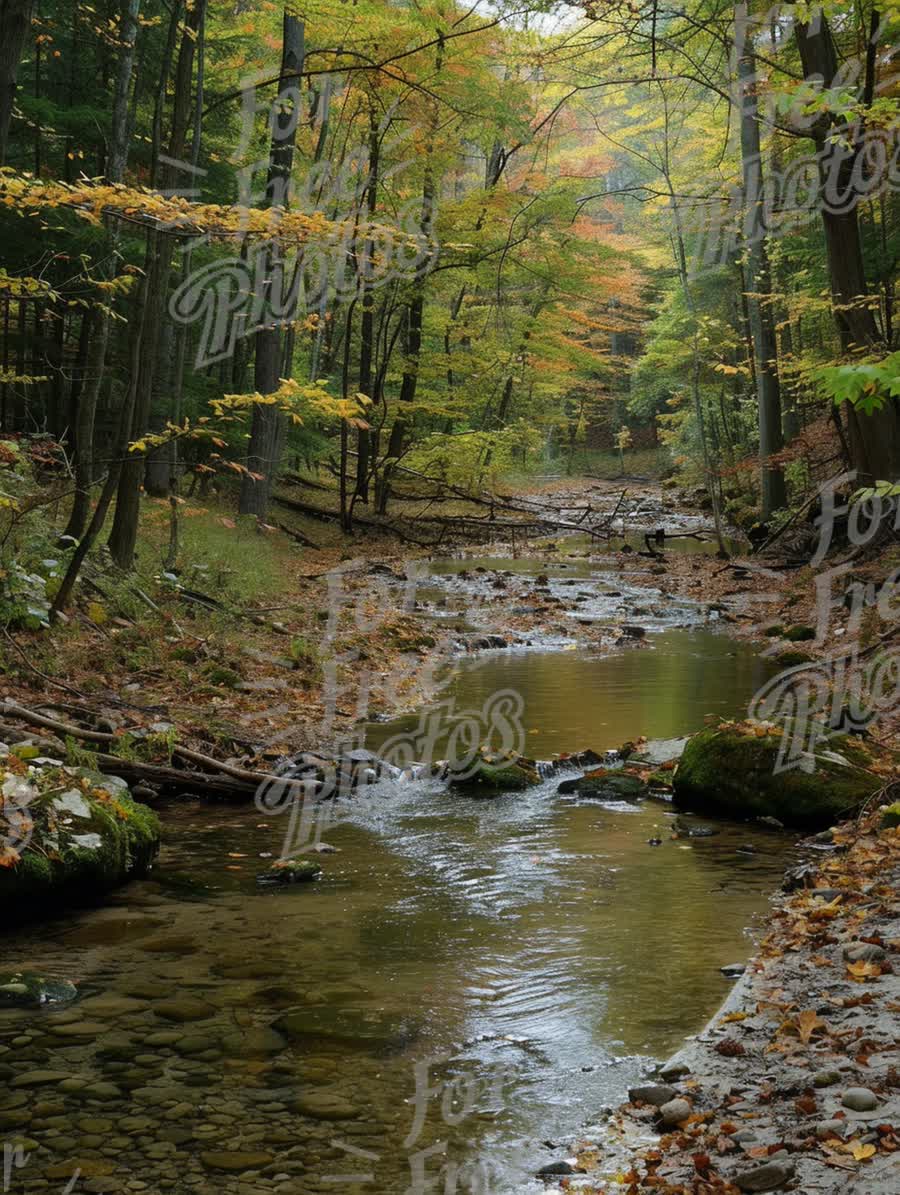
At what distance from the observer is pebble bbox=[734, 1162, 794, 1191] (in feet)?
9.22

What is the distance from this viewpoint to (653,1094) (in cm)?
351

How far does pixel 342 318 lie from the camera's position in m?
26.9

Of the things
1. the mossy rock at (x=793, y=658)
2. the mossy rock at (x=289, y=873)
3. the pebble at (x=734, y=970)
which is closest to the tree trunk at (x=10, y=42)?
the mossy rock at (x=289, y=873)

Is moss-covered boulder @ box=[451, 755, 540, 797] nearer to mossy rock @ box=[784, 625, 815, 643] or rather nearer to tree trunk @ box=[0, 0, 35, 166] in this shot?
tree trunk @ box=[0, 0, 35, 166]

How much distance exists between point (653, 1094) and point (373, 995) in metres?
1.39

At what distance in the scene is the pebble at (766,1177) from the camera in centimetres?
281

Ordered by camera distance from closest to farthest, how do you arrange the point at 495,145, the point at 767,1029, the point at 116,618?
the point at 767,1029
the point at 116,618
the point at 495,145

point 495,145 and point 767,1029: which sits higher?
point 495,145

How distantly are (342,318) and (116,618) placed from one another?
18560 mm

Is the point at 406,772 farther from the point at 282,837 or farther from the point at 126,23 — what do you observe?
the point at 126,23

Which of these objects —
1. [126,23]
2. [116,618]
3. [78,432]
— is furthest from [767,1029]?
[126,23]
